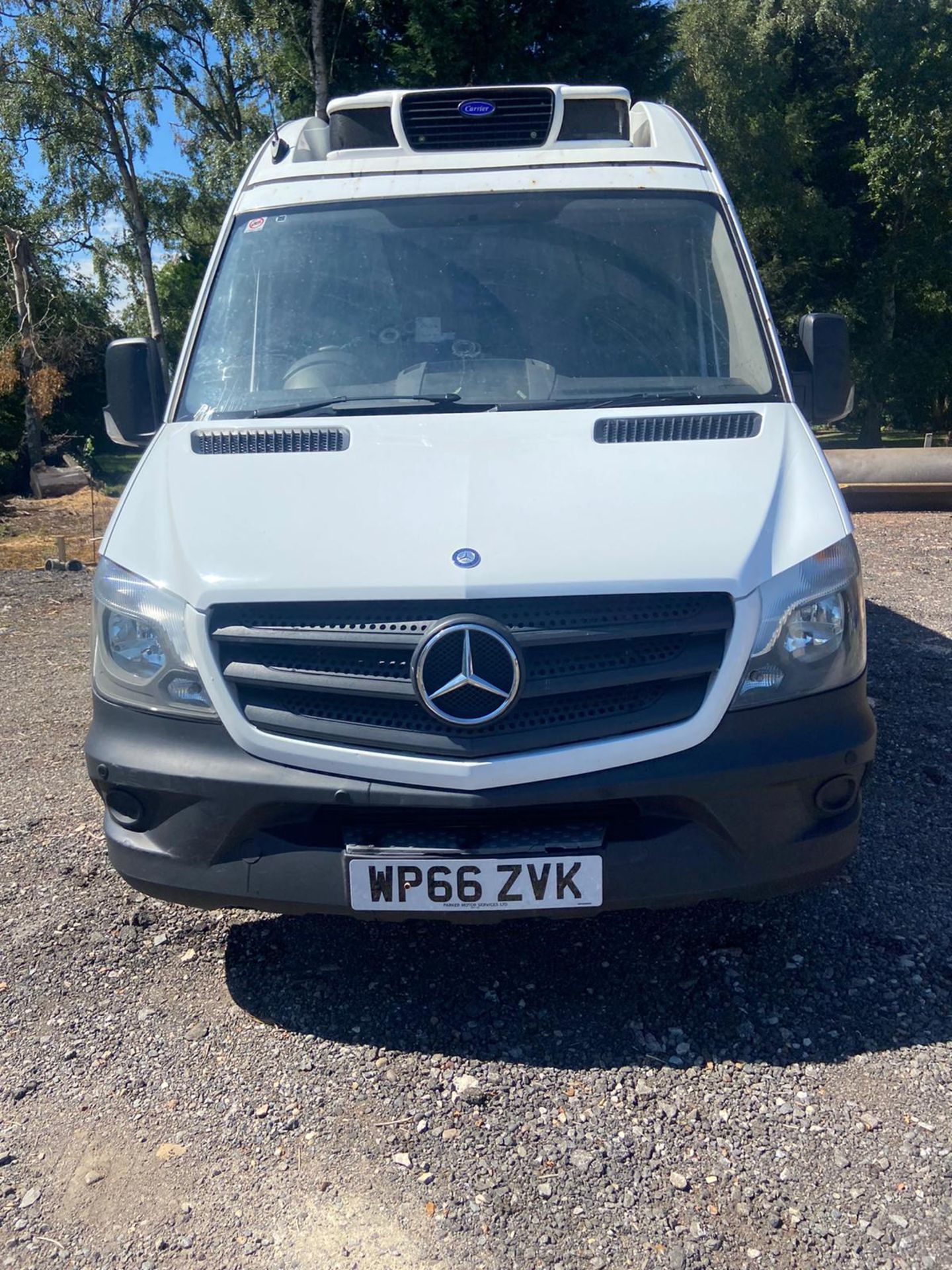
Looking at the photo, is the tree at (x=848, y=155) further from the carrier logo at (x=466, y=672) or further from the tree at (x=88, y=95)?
the carrier logo at (x=466, y=672)

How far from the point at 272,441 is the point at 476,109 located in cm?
205

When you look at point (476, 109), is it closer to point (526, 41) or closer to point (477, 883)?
point (477, 883)

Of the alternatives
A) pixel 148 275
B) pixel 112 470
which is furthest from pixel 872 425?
pixel 112 470

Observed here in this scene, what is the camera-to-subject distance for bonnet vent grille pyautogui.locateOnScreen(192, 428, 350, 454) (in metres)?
3.49

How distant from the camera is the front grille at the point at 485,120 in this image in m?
4.70

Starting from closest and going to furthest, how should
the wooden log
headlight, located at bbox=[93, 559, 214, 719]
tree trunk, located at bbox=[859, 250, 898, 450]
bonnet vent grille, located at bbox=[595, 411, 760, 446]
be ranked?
headlight, located at bbox=[93, 559, 214, 719] < bonnet vent grille, located at bbox=[595, 411, 760, 446] < the wooden log < tree trunk, located at bbox=[859, 250, 898, 450]

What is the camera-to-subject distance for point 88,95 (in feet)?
101

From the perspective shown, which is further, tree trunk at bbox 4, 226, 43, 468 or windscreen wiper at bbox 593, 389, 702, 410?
tree trunk at bbox 4, 226, 43, 468

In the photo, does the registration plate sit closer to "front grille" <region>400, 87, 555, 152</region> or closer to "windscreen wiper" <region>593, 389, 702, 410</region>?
"windscreen wiper" <region>593, 389, 702, 410</region>

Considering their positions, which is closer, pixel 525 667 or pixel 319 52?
pixel 525 667

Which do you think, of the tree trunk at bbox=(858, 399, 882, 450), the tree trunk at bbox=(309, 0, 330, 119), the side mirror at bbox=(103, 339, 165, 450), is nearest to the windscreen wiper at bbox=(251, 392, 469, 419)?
the side mirror at bbox=(103, 339, 165, 450)

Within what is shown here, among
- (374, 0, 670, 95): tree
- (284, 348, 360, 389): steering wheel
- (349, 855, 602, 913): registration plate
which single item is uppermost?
(374, 0, 670, 95): tree

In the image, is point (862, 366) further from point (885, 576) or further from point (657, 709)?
point (657, 709)

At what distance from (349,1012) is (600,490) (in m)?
1.65
